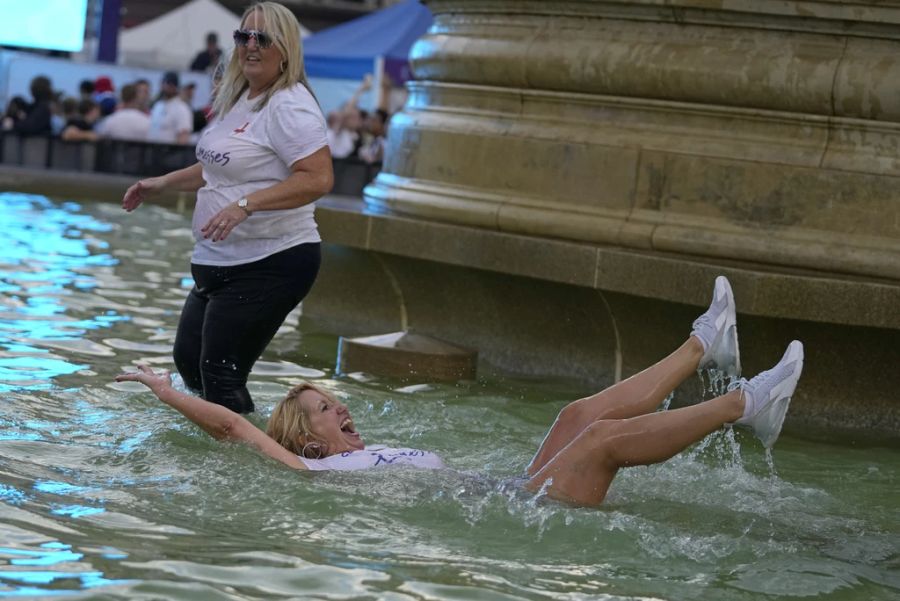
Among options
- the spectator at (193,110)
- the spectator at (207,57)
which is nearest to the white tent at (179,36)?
the spectator at (207,57)

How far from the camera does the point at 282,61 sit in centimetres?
693

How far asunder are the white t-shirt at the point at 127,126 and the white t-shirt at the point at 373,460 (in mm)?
16136

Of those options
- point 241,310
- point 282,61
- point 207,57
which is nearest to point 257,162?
point 282,61

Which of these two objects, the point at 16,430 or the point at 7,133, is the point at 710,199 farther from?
the point at 7,133

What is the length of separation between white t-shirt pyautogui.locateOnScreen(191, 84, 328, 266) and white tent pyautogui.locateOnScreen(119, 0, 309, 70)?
30.3 metres

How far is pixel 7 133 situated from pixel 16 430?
1584 cm

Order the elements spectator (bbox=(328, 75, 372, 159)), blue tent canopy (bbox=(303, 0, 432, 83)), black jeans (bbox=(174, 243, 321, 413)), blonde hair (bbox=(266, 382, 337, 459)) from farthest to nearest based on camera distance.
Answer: blue tent canopy (bbox=(303, 0, 432, 83)) → spectator (bbox=(328, 75, 372, 159)) → black jeans (bbox=(174, 243, 321, 413)) → blonde hair (bbox=(266, 382, 337, 459))

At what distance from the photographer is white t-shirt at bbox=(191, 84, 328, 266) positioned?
6848mm

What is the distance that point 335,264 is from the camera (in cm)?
1085

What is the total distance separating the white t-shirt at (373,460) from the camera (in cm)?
619

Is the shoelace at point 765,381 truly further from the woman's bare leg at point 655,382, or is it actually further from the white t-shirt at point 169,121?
the white t-shirt at point 169,121

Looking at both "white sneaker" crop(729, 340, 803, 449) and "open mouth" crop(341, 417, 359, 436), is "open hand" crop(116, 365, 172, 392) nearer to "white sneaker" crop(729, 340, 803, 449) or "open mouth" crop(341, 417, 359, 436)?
"open mouth" crop(341, 417, 359, 436)

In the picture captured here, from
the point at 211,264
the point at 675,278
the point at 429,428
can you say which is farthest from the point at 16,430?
the point at 675,278

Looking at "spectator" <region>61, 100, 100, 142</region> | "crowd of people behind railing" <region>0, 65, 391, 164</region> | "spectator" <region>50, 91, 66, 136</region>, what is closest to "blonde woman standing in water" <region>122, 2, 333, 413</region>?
"crowd of people behind railing" <region>0, 65, 391, 164</region>
